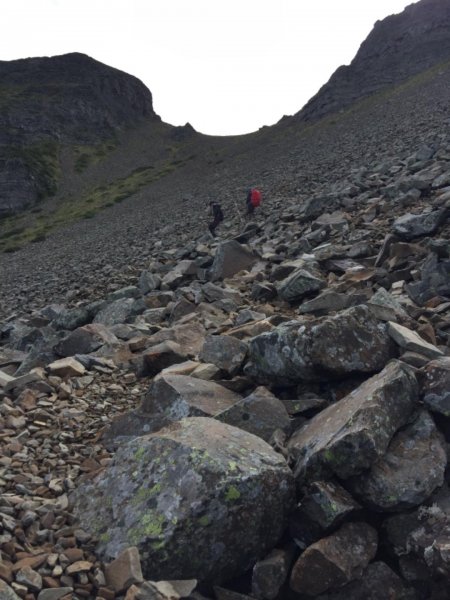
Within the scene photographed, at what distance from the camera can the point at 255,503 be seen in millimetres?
4422

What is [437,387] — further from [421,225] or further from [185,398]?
[421,225]

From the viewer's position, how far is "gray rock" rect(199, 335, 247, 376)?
739 cm

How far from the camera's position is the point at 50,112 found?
130875 millimetres

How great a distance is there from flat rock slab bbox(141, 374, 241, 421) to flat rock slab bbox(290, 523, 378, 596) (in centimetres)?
223

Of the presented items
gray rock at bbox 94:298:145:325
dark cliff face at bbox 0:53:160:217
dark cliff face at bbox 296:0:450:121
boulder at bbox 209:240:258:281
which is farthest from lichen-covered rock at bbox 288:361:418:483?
dark cliff face at bbox 0:53:160:217

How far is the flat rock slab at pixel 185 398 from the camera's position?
20.5 ft

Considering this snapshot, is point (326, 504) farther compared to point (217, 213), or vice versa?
point (217, 213)

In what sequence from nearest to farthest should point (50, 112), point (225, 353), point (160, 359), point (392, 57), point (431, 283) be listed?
1. point (225, 353)
2. point (160, 359)
3. point (431, 283)
4. point (392, 57)
5. point (50, 112)

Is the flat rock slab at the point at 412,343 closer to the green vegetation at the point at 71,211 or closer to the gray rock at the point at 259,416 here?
the gray rock at the point at 259,416

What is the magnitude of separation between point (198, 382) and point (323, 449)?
252cm

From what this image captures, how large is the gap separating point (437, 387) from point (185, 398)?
2994mm

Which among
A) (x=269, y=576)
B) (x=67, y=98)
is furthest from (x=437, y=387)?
(x=67, y=98)

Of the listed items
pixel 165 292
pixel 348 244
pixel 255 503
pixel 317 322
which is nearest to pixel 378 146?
pixel 348 244

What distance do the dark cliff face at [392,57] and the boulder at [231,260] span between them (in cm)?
8734
